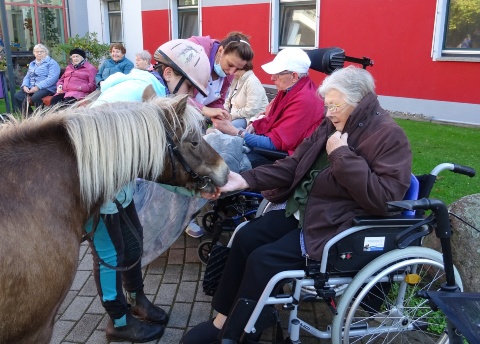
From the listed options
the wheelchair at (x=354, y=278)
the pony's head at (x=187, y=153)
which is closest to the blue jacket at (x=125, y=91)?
the pony's head at (x=187, y=153)

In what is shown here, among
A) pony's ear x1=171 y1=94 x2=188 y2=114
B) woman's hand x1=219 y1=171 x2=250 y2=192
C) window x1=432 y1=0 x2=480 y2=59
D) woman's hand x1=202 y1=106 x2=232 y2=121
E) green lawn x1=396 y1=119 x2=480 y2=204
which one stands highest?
window x1=432 y1=0 x2=480 y2=59

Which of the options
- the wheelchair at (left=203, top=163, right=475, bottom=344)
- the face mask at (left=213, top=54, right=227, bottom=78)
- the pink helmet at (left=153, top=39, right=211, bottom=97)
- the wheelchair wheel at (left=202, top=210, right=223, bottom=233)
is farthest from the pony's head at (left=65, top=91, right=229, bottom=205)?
the face mask at (left=213, top=54, right=227, bottom=78)

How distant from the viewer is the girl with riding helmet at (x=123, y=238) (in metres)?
2.45

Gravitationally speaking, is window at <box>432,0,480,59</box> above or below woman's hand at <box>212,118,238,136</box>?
above

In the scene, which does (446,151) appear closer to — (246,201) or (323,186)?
(246,201)

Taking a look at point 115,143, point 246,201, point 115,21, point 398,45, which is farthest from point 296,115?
point 115,21

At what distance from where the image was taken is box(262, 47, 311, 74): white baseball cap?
346 centimetres

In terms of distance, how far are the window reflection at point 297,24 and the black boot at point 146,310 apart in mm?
8960

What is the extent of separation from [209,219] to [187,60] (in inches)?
86.1

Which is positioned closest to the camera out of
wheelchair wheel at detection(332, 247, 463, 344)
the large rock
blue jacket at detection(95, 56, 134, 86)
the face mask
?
wheelchair wheel at detection(332, 247, 463, 344)

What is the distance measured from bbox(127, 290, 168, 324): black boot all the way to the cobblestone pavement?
0.08 meters

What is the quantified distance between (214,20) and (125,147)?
11547mm

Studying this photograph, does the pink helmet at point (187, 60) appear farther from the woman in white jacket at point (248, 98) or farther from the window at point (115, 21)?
the window at point (115, 21)

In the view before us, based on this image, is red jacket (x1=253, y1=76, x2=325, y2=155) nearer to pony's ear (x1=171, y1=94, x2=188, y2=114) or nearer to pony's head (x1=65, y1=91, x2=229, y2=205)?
pony's head (x1=65, y1=91, x2=229, y2=205)
